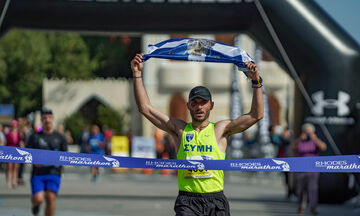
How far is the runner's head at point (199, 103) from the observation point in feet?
19.5

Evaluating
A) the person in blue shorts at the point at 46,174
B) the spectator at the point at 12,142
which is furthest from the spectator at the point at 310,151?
the spectator at the point at 12,142

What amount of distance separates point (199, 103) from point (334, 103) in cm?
901

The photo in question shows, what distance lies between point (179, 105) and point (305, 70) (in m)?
27.2

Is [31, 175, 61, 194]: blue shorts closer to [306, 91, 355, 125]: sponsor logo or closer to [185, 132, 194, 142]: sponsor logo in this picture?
[185, 132, 194, 142]: sponsor logo

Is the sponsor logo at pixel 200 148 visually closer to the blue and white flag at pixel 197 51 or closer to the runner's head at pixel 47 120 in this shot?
the blue and white flag at pixel 197 51

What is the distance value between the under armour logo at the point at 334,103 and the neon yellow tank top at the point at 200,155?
8.74 m

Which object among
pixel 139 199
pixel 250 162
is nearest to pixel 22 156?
pixel 250 162

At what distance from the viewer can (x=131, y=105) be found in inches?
1679

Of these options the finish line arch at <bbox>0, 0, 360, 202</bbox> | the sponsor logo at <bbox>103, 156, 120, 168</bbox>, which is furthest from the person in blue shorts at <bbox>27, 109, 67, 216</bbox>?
the finish line arch at <bbox>0, 0, 360, 202</bbox>

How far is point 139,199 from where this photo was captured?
1602cm

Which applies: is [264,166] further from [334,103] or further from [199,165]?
[334,103]

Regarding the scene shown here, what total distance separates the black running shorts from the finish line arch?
870cm

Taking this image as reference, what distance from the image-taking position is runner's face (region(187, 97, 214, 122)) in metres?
5.99

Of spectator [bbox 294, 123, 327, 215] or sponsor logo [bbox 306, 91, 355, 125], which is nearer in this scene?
spectator [bbox 294, 123, 327, 215]
